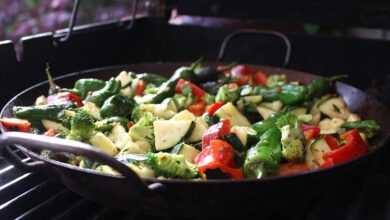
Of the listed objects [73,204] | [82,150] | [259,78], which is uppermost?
[82,150]

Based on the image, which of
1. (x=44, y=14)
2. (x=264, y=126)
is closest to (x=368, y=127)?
(x=264, y=126)

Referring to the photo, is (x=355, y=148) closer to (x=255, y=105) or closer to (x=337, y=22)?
(x=255, y=105)

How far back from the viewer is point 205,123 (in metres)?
1.38

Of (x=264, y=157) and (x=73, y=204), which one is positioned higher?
(x=264, y=157)

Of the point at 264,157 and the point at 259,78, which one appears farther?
the point at 259,78

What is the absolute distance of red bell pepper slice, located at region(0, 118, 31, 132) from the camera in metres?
1.29

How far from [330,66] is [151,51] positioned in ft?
2.99

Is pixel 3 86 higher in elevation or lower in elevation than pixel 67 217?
higher

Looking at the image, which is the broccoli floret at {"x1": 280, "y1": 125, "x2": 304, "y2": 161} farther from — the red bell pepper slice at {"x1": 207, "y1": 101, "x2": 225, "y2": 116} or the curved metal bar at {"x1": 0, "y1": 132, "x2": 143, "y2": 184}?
the curved metal bar at {"x1": 0, "y1": 132, "x2": 143, "y2": 184}

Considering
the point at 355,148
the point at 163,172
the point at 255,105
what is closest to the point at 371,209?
the point at 355,148

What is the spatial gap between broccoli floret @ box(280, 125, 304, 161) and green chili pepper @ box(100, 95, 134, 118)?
0.51 meters

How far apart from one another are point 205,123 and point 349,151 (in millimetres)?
411

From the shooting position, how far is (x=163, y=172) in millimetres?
1027

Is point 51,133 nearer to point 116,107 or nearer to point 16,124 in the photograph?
point 16,124
